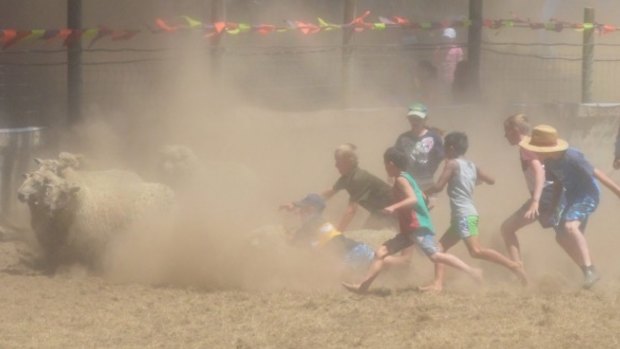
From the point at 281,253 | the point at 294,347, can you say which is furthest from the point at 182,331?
the point at 281,253

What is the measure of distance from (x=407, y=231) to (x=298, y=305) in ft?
3.94

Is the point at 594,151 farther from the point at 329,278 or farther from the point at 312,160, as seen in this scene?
the point at 329,278

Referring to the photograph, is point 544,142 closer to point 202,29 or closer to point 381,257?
point 381,257

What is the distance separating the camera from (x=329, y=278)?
1019 centimetres

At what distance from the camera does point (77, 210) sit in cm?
1086

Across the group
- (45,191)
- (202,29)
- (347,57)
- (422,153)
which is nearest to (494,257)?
(422,153)

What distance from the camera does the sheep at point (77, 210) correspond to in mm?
10578

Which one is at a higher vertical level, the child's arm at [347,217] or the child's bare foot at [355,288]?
the child's arm at [347,217]

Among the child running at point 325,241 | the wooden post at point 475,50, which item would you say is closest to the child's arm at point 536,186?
the child running at point 325,241

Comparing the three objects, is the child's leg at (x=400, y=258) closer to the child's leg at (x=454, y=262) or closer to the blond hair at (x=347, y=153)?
the child's leg at (x=454, y=262)

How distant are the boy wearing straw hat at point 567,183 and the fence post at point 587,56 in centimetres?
683

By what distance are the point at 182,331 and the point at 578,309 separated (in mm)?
2843

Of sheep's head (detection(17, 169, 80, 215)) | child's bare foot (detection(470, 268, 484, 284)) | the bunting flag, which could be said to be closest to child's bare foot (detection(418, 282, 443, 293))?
child's bare foot (detection(470, 268, 484, 284))

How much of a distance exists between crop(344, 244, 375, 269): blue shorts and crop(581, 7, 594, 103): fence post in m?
7.57
